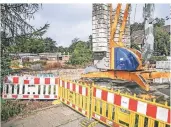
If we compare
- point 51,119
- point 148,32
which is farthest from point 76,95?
point 148,32

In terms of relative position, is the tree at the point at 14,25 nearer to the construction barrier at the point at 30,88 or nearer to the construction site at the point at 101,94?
the construction barrier at the point at 30,88

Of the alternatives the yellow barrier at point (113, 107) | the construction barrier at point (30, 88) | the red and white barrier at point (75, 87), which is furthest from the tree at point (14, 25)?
the yellow barrier at point (113, 107)

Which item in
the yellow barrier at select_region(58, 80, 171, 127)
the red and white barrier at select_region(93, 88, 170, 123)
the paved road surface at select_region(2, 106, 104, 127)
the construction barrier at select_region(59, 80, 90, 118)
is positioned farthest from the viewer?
the construction barrier at select_region(59, 80, 90, 118)

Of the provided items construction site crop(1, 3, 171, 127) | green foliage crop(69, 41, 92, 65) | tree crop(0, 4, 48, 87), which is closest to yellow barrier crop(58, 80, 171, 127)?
construction site crop(1, 3, 171, 127)

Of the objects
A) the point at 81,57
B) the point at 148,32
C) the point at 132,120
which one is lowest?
the point at 132,120

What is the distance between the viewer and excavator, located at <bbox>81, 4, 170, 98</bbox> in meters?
7.59

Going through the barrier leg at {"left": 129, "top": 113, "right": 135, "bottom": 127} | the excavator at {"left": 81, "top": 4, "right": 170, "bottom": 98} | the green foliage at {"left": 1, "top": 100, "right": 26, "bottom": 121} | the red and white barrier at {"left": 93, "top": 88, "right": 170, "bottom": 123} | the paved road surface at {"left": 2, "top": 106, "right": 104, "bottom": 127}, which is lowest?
the paved road surface at {"left": 2, "top": 106, "right": 104, "bottom": 127}

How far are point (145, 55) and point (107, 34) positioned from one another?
3184 mm

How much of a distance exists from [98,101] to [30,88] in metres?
2.71

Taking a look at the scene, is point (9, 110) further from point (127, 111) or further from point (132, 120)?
point (132, 120)

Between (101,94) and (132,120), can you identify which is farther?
(101,94)

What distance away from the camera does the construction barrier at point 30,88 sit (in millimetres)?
6578

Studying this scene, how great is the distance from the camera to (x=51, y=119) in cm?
500

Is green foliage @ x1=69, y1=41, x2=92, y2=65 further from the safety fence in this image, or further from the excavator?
the safety fence
